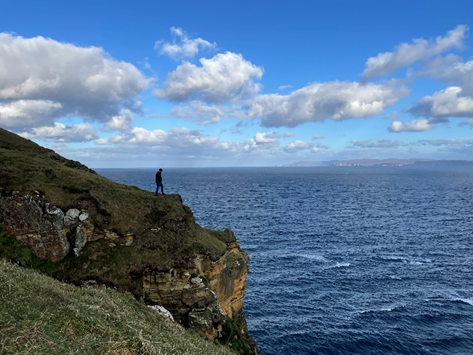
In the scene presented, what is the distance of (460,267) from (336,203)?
215ft

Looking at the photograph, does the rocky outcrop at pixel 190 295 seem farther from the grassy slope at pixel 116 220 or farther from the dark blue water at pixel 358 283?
the dark blue water at pixel 358 283

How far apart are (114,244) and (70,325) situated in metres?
13.8

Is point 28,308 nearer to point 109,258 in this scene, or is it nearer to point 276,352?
point 109,258

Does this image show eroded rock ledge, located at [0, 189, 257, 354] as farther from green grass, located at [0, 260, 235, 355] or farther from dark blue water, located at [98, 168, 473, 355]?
dark blue water, located at [98, 168, 473, 355]

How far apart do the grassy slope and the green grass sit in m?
5.83

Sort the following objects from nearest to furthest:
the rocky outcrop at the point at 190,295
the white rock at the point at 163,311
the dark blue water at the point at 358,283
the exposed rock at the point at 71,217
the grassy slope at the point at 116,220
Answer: the white rock at the point at 163,311, the rocky outcrop at the point at 190,295, the grassy slope at the point at 116,220, the exposed rock at the point at 71,217, the dark blue water at the point at 358,283

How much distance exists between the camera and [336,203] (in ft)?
391

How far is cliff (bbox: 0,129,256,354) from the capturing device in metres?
25.6

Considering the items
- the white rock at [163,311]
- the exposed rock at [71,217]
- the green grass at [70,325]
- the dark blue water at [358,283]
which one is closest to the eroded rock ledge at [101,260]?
the exposed rock at [71,217]

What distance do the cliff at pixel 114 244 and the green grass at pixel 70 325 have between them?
17.3 feet

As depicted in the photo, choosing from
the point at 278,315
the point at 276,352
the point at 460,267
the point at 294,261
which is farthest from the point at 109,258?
the point at 460,267

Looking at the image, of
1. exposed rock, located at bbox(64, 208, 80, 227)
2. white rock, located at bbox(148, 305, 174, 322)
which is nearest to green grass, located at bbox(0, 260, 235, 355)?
white rock, located at bbox(148, 305, 174, 322)

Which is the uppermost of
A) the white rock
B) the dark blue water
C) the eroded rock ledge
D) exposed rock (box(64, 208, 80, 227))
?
exposed rock (box(64, 208, 80, 227))

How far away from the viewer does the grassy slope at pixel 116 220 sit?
26.3 meters
